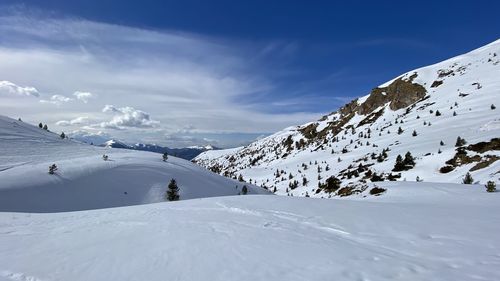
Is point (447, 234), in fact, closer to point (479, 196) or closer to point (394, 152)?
point (479, 196)

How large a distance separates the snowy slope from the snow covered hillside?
7341 millimetres

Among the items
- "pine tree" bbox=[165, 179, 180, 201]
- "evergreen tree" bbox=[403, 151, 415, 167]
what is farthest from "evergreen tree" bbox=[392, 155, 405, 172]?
"pine tree" bbox=[165, 179, 180, 201]

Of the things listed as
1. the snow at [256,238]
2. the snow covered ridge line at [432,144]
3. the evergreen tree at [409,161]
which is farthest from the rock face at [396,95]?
the snow at [256,238]

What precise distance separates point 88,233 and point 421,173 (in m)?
23.9

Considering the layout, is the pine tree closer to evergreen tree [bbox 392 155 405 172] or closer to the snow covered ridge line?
the snow covered ridge line

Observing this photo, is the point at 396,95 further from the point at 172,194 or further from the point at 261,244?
the point at 261,244

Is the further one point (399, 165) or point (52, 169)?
point (399, 165)

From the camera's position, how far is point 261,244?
6.90 m

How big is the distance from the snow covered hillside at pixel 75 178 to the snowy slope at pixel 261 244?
24.1 feet

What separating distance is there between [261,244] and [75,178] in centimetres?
1755

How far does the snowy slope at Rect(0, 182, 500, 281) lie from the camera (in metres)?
5.43

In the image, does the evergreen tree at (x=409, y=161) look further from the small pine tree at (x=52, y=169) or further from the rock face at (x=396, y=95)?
the rock face at (x=396, y=95)

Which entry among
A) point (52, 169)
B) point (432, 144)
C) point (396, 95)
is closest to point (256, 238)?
point (52, 169)

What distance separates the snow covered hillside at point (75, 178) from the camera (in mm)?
17750
